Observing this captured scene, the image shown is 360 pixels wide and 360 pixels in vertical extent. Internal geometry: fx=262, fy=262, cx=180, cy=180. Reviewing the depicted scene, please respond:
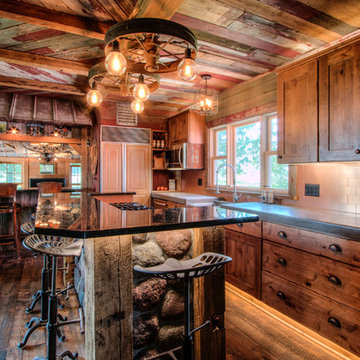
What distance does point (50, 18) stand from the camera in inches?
84.9

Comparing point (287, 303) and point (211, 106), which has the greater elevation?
point (211, 106)

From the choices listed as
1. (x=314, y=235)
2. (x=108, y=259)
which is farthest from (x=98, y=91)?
(x=314, y=235)

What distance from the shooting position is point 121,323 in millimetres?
1321

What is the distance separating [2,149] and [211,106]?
31.7 feet

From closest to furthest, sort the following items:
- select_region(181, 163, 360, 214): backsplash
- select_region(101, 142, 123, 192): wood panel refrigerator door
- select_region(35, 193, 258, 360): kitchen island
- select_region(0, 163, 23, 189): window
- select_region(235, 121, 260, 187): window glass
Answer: select_region(35, 193, 258, 360): kitchen island, select_region(181, 163, 360, 214): backsplash, select_region(235, 121, 260, 187): window glass, select_region(101, 142, 123, 192): wood panel refrigerator door, select_region(0, 163, 23, 189): window

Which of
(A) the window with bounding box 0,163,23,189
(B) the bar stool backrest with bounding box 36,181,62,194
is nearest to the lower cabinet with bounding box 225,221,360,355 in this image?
(B) the bar stool backrest with bounding box 36,181,62,194

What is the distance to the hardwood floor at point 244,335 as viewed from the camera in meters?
1.92

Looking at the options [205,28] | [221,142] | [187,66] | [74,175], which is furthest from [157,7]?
[74,175]

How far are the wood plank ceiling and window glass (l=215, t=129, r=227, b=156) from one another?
3.20 feet

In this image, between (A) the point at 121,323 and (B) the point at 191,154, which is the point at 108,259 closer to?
(A) the point at 121,323

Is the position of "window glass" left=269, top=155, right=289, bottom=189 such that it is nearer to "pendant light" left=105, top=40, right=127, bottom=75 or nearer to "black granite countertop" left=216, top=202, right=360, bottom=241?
"black granite countertop" left=216, top=202, right=360, bottom=241

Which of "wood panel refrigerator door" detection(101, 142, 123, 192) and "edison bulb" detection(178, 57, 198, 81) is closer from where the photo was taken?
"edison bulb" detection(178, 57, 198, 81)

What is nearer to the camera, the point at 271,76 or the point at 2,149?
the point at 271,76

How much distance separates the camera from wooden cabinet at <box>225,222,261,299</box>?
257 centimetres
